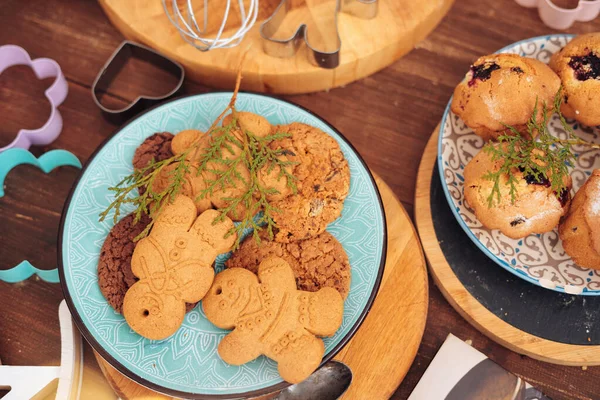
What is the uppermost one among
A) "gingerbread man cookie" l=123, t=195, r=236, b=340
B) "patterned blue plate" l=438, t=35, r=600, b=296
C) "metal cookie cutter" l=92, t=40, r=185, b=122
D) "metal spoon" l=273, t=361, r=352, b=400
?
"metal cookie cutter" l=92, t=40, r=185, b=122

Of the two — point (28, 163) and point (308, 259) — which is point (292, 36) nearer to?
point (308, 259)

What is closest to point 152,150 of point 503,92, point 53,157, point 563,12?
point 53,157

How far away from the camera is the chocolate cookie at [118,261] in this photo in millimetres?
973

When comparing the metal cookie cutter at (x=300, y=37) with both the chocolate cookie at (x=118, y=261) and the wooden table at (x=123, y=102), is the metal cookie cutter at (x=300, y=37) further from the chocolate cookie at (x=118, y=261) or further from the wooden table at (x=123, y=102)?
the chocolate cookie at (x=118, y=261)

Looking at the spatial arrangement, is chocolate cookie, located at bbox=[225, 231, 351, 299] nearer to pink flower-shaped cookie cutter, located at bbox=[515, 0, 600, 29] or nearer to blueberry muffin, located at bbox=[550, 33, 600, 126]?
blueberry muffin, located at bbox=[550, 33, 600, 126]

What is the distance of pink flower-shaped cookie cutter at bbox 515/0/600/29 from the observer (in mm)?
1255

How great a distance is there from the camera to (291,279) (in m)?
0.92

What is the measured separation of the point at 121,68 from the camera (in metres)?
1.26

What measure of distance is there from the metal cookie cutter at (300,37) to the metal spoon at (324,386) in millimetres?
609

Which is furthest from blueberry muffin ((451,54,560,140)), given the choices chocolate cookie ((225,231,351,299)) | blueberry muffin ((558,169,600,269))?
chocolate cookie ((225,231,351,299))

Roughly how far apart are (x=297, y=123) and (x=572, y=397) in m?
0.74

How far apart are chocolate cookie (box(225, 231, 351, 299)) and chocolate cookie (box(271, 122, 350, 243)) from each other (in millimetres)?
18

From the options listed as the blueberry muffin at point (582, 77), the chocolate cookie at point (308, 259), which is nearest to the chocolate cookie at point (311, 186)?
the chocolate cookie at point (308, 259)

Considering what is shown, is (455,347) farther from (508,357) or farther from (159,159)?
(159,159)
